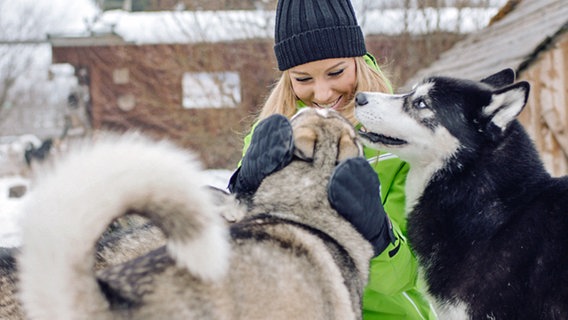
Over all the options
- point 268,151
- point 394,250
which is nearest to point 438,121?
point 394,250

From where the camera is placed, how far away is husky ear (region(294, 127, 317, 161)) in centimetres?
238

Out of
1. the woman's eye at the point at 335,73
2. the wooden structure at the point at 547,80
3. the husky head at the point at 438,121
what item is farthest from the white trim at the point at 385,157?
the wooden structure at the point at 547,80

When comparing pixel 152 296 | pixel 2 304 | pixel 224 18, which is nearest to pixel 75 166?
pixel 152 296

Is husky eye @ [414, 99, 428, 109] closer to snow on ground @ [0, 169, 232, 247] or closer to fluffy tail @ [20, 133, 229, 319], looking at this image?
fluffy tail @ [20, 133, 229, 319]

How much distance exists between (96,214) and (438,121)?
70.4 inches

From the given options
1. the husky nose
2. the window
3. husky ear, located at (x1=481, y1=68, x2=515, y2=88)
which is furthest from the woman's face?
the window

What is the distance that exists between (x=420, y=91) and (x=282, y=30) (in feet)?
2.46

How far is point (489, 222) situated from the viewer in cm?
272

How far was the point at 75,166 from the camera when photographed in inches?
62.0

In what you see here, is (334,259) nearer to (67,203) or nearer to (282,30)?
(67,203)

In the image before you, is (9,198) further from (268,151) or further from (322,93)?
(268,151)

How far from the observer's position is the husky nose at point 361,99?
110 inches

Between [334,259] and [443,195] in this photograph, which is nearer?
[334,259]

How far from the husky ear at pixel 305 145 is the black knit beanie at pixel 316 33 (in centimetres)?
71
